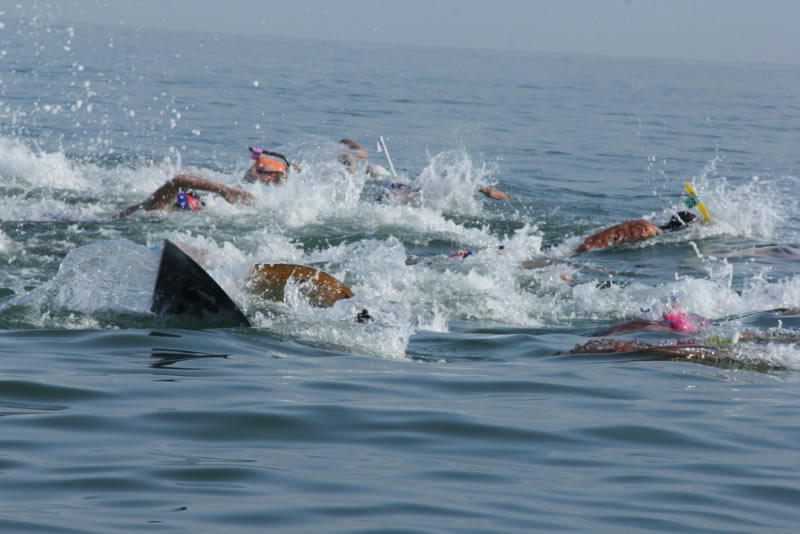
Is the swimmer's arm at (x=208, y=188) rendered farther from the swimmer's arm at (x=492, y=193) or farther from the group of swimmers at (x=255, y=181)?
the swimmer's arm at (x=492, y=193)

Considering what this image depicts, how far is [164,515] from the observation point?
2902 millimetres

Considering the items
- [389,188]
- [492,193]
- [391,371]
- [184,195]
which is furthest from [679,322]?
[492,193]

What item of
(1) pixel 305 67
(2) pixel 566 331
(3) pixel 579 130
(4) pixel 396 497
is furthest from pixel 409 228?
(1) pixel 305 67

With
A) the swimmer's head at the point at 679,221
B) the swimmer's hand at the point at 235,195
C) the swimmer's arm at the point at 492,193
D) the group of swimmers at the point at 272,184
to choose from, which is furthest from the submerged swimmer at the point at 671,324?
the swimmer's arm at the point at 492,193

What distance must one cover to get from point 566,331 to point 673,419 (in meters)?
2.80

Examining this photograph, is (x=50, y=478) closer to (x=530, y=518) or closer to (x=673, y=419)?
(x=530, y=518)

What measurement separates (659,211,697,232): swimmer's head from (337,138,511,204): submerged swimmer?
3.20m

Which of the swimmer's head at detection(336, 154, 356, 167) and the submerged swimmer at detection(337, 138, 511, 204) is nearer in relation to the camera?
the submerged swimmer at detection(337, 138, 511, 204)

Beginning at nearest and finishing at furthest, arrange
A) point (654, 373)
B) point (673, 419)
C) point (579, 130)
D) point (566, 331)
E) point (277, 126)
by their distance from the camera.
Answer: point (673, 419) → point (654, 373) → point (566, 331) → point (277, 126) → point (579, 130)

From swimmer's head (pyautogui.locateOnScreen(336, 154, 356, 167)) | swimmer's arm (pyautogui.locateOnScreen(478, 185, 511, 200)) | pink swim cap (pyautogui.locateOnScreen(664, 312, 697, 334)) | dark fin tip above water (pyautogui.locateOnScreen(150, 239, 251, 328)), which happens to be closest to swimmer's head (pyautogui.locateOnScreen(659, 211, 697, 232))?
swimmer's arm (pyautogui.locateOnScreen(478, 185, 511, 200))

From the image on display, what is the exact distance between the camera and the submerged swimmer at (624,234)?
1152cm

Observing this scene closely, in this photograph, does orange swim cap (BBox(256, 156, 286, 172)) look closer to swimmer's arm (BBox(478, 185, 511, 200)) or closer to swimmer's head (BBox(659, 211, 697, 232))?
swimmer's arm (BBox(478, 185, 511, 200))

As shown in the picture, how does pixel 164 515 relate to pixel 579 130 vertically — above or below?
below

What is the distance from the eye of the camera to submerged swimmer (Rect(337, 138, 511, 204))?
13406mm
